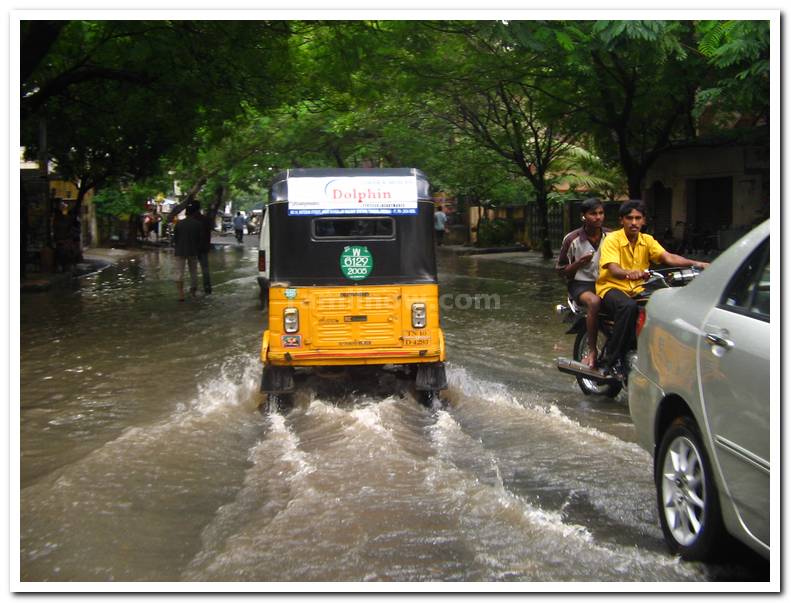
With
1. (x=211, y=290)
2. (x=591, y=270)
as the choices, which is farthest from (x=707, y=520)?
(x=211, y=290)

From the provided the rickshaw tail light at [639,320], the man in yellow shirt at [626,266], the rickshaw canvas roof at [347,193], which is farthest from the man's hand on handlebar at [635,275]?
the rickshaw canvas roof at [347,193]

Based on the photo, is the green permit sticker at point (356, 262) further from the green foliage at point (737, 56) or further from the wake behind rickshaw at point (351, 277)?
the green foliage at point (737, 56)

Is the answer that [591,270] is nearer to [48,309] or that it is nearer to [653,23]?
[653,23]

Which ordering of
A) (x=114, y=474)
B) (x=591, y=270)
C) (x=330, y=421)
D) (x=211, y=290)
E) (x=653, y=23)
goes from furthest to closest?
1. (x=211, y=290)
2. (x=653, y=23)
3. (x=591, y=270)
4. (x=330, y=421)
5. (x=114, y=474)

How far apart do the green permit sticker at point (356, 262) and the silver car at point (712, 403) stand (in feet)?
12.6

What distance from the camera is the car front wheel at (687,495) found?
392cm

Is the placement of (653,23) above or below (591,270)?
above

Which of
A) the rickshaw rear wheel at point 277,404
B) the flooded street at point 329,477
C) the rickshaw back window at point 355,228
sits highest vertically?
the rickshaw back window at point 355,228

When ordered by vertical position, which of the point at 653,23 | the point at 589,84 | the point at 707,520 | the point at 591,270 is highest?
the point at 589,84

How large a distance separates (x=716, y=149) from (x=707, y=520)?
2239 cm

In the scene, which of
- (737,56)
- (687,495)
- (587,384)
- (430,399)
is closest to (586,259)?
(587,384)

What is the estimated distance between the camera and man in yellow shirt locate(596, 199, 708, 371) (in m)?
7.30
